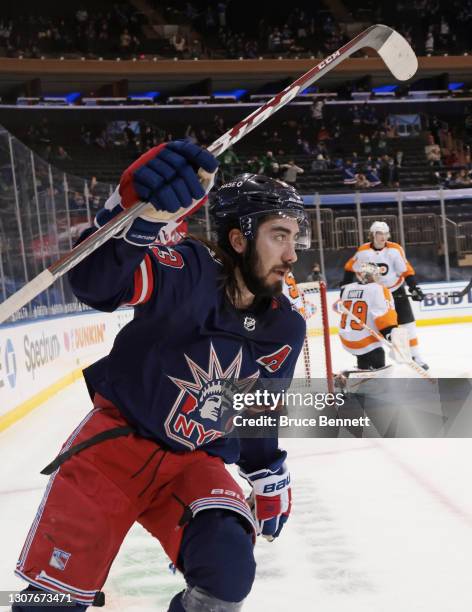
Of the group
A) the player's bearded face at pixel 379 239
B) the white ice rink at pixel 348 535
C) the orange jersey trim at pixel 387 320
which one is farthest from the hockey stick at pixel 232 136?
the player's bearded face at pixel 379 239

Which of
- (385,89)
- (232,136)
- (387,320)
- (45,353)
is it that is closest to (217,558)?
(232,136)

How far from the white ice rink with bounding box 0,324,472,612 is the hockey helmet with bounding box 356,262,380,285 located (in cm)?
152

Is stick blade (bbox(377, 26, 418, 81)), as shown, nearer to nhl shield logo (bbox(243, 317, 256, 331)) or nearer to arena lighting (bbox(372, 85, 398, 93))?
nhl shield logo (bbox(243, 317, 256, 331))

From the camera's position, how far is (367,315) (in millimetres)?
5609

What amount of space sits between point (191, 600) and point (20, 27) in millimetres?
17953

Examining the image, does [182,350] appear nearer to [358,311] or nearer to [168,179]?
[168,179]

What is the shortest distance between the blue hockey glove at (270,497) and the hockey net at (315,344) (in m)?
2.87

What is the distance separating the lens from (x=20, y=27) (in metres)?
17.6

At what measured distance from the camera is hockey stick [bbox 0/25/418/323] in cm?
137

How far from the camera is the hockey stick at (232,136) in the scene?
1366mm

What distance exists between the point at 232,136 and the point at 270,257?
29 cm

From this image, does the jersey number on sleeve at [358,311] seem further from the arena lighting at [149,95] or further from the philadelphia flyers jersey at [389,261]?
the arena lighting at [149,95]
